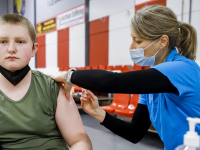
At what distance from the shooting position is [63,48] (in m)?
9.05

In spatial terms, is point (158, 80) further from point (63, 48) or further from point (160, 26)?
point (63, 48)

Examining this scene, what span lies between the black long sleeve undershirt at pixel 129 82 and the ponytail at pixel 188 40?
354 mm

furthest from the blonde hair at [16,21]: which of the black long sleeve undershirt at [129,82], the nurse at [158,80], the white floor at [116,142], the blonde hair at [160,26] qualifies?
the white floor at [116,142]

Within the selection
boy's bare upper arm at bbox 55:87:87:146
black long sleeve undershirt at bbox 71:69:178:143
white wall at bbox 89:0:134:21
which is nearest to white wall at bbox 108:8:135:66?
white wall at bbox 89:0:134:21

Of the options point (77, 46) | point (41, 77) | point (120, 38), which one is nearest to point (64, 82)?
point (41, 77)

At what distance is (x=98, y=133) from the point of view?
12.1 ft

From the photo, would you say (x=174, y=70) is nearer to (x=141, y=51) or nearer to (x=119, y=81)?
(x=119, y=81)

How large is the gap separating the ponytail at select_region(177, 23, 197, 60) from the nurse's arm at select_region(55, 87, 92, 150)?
73 centimetres

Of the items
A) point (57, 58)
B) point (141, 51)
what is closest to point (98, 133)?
point (141, 51)

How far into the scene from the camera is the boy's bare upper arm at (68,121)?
1.16 meters

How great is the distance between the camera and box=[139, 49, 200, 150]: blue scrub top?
2.96 ft

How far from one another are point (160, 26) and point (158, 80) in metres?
0.35

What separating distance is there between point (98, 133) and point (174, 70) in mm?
3018

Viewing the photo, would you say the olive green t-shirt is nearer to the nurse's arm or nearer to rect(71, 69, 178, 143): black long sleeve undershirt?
the nurse's arm
